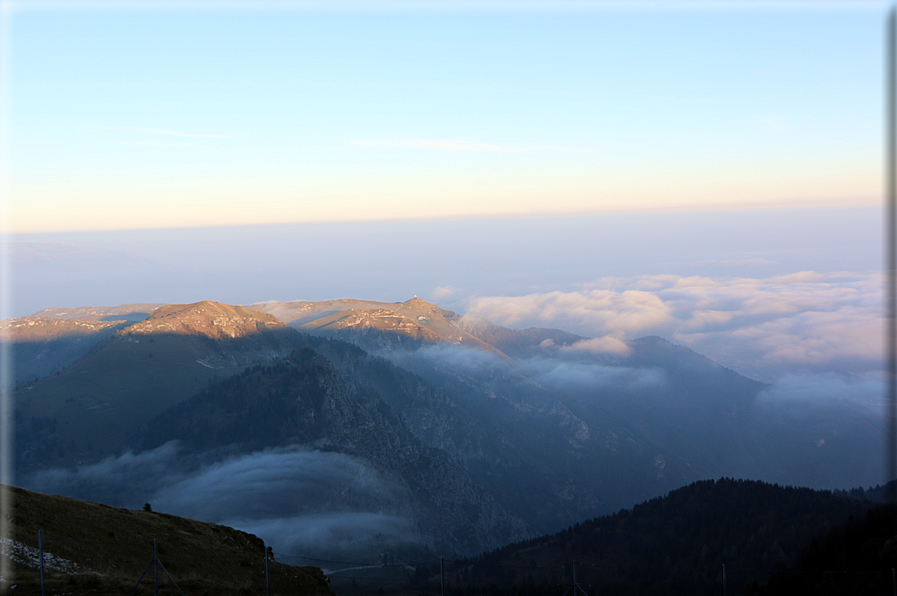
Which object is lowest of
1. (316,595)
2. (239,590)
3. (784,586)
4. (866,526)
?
(866,526)

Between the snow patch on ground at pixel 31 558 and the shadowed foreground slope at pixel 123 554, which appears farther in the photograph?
the snow patch on ground at pixel 31 558

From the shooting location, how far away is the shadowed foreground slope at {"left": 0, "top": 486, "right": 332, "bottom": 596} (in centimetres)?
4159

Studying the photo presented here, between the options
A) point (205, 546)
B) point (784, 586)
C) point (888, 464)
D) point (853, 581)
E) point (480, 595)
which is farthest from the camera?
point (480, 595)

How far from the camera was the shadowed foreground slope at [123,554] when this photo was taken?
41.6 meters

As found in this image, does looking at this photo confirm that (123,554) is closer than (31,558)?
No

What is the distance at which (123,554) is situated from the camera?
2094 inches

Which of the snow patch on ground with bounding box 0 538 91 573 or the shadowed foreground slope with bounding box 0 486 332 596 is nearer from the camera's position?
the shadowed foreground slope with bounding box 0 486 332 596

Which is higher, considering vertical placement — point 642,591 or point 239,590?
point 239,590

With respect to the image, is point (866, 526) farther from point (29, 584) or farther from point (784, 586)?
point (29, 584)

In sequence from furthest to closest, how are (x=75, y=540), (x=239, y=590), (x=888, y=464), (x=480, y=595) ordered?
(x=480, y=595) → (x=75, y=540) → (x=239, y=590) → (x=888, y=464)

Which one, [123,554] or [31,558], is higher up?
[31,558]

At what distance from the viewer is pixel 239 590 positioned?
4334 centimetres

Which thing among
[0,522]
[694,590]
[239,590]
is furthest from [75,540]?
[694,590]

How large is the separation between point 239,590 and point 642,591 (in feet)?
561
